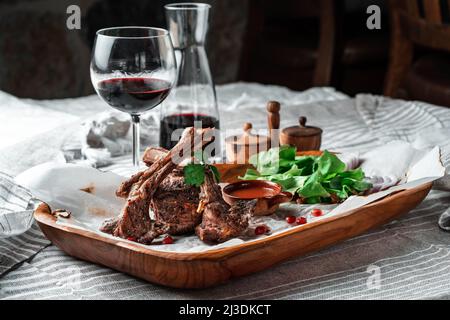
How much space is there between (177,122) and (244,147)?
140 mm

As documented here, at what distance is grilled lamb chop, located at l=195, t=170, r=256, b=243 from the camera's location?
856 mm

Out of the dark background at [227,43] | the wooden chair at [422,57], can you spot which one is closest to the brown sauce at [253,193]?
the wooden chair at [422,57]

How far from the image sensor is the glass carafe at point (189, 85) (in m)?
1.22

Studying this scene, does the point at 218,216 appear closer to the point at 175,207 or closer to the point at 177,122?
the point at 175,207

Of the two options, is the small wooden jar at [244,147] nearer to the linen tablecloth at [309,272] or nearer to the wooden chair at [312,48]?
the linen tablecloth at [309,272]

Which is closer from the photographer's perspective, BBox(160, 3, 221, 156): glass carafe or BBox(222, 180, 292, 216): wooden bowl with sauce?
BBox(222, 180, 292, 216): wooden bowl with sauce

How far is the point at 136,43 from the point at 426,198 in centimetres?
47

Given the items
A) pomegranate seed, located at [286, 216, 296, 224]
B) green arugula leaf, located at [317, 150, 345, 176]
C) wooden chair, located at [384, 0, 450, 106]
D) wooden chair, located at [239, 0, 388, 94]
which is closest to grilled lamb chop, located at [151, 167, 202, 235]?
pomegranate seed, located at [286, 216, 296, 224]

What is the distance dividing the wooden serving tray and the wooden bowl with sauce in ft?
0.36

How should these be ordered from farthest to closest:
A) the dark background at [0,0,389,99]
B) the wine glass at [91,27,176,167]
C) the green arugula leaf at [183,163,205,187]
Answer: the dark background at [0,0,389,99]
the wine glass at [91,27,176,167]
the green arugula leaf at [183,163,205,187]

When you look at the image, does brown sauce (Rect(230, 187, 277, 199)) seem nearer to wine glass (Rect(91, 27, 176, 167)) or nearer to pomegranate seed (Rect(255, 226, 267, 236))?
pomegranate seed (Rect(255, 226, 267, 236))

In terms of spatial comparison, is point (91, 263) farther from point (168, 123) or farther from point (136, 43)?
point (168, 123)

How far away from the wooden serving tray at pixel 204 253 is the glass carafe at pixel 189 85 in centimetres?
38

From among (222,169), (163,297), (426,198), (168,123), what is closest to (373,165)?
(426,198)
